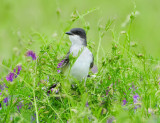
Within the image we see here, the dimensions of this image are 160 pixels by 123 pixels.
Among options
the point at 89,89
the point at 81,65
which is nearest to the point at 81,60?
the point at 81,65

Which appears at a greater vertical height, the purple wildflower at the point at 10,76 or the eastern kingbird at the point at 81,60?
the eastern kingbird at the point at 81,60

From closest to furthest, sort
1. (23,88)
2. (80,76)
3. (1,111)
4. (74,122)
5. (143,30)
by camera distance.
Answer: (74,122)
(1,111)
(23,88)
(80,76)
(143,30)

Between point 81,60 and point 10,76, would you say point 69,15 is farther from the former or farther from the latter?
point 10,76

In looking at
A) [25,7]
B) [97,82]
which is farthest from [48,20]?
[97,82]

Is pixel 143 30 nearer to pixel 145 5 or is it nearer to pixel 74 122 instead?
pixel 145 5

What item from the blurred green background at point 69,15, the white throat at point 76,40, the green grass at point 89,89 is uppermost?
the blurred green background at point 69,15

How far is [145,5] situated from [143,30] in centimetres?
106

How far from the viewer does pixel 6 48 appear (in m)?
4.98

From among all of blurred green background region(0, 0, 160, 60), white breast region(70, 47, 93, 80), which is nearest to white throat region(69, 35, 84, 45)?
white breast region(70, 47, 93, 80)

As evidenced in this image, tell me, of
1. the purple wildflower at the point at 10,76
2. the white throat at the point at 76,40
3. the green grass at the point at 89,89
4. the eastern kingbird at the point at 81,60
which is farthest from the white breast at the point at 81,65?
the purple wildflower at the point at 10,76

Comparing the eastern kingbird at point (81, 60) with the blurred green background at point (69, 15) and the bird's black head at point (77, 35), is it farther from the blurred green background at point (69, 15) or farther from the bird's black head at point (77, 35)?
the blurred green background at point (69, 15)

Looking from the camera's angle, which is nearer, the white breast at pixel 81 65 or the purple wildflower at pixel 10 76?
A: the purple wildflower at pixel 10 76

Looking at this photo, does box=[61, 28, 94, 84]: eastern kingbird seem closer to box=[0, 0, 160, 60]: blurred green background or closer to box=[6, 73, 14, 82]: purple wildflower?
box=[6, 73, 14, 82]: purple wildflower

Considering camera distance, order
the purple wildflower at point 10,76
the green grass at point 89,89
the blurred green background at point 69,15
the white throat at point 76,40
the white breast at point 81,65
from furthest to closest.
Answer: the blurred green background at point 69,15 < the white throat at point 76,40 < the white breast at point 81,65 < the purple wildflower at point 10,76 < the green grass at point 89,89
